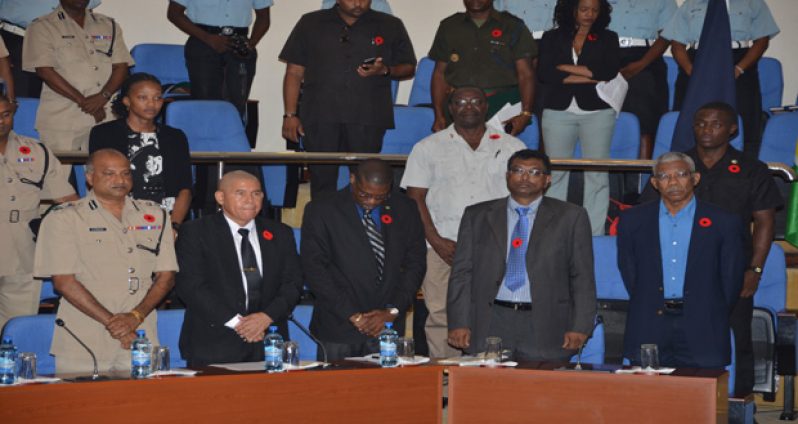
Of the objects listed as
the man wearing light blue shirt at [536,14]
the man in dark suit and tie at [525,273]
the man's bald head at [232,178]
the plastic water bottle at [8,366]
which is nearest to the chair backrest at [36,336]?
the plastic water bottle at [8,366]

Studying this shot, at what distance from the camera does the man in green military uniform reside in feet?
25.9

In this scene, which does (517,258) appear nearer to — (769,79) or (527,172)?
(527,172)

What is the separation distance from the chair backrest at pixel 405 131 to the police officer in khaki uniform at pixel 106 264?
289 centimetres

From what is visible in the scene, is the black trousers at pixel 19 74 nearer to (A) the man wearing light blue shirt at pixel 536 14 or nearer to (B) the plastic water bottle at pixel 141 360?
(A) the man wearing light blue shirt at pixel 536 14

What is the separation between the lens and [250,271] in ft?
19.3

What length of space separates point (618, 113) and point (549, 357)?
110 inches

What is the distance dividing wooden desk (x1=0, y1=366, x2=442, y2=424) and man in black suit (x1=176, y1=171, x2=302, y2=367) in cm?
77

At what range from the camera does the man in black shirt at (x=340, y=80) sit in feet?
24.7

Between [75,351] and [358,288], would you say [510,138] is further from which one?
[75,351]

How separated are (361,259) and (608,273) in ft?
4.98

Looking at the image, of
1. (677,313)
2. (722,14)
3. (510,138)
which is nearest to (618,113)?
(722,14)

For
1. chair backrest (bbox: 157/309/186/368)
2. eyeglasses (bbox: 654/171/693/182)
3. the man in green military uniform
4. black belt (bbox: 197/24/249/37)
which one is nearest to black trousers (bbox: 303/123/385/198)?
the man in green military uniform

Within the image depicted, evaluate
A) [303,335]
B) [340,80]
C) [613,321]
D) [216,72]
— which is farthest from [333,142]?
[613,321]

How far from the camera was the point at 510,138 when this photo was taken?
6.99 m
